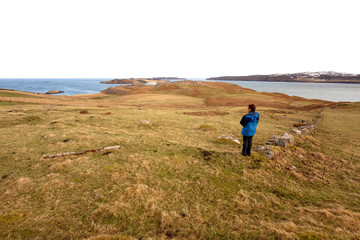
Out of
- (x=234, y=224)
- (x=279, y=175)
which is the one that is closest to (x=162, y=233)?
(x=234, y=224)

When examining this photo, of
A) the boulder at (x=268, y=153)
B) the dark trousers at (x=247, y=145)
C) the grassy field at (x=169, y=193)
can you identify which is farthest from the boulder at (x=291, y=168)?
the dark trousers at (x=247, y=145)

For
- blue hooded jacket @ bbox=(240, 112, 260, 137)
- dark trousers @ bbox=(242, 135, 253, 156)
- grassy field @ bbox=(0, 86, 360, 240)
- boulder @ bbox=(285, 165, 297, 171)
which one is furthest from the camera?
dark trousers @ bbox=(242, 135, 253, 156)

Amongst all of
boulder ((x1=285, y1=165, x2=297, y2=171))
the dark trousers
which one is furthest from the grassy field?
the dark trousers

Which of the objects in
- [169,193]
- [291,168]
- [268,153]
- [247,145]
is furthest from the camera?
[268,153]

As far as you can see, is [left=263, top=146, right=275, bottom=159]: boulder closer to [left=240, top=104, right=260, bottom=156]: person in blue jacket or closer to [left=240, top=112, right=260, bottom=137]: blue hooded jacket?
[left=240, top=104, right=260, bottom=156]: person in blue jacket

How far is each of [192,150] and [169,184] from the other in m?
3.95

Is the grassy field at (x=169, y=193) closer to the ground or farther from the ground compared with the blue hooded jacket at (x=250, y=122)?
closer to the ground

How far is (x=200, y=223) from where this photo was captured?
5.80 m

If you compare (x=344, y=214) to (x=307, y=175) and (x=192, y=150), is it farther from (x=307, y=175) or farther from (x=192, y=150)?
(x=192, y=150)

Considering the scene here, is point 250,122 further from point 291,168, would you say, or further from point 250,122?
point 291,168

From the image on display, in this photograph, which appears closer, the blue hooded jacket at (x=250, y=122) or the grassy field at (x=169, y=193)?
the grassy field at (x=169, y=193)

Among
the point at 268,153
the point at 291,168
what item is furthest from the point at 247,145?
the point at 291,168

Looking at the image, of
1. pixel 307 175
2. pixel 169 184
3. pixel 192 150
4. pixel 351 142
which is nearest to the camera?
pixel 169 184

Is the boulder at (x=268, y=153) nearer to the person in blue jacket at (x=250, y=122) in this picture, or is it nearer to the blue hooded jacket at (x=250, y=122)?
the person in blue jacket at (x=250, y=122)
